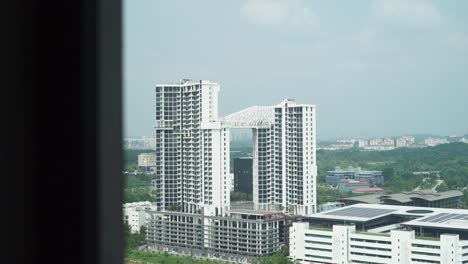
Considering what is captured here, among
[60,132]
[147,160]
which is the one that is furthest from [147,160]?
[60,132]

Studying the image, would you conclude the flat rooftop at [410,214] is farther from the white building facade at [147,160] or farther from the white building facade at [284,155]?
the white building facade at [147,160]

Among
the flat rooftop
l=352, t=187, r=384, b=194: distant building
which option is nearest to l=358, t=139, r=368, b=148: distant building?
l=352, t=187, r=384, b=194: distant building

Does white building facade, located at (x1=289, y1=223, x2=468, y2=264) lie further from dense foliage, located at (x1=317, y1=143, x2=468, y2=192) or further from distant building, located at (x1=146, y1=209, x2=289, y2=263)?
dense foliage, located at (x1=317, y1=143, x2=468, y2=192)

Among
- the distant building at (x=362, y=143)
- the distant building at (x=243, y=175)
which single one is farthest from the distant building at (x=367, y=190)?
the distant building at (x=243, y=175)

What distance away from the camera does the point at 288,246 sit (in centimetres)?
460

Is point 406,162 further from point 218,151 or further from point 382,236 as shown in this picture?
point 218,151

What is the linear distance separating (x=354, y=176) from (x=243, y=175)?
1033 millimetres

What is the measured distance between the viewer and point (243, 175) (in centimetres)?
507

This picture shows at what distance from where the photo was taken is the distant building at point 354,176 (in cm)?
437

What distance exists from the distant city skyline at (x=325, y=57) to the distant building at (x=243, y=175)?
1.45 feet

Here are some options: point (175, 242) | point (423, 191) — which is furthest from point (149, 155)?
point (423, 191)

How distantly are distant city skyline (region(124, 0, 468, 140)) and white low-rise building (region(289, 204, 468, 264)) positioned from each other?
73 centimetres

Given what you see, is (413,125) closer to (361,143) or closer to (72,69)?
(361,143)

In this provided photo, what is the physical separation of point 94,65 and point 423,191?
3974 mm
